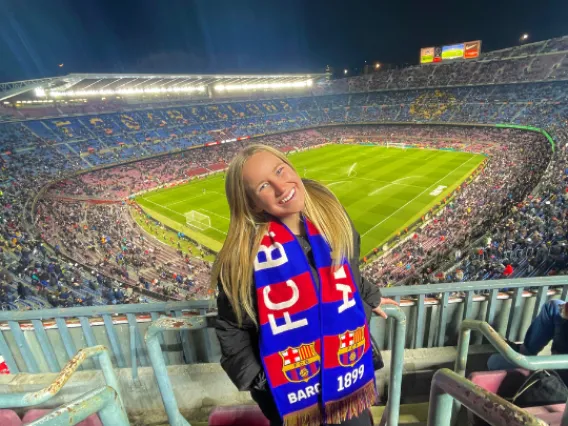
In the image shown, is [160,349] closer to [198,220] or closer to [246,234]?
[246,234]

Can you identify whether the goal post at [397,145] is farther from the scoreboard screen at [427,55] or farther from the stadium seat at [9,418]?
the stadium seat at [9,418]

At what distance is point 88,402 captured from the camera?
1.06 meters

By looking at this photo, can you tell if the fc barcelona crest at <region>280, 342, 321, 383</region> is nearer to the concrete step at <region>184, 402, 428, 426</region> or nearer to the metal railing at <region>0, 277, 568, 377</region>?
the concrete step at <region>184, 402, 428, 426</region>

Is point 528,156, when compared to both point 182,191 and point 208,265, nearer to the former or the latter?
point 208,265

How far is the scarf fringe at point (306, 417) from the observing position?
1.76 meters

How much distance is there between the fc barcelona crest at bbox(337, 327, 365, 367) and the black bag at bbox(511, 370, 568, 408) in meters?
1.32

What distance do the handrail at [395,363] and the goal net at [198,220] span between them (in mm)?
21429

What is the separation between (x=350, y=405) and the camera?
1.84 meters

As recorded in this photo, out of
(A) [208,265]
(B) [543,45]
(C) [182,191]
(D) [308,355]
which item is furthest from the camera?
(B) [543,45]

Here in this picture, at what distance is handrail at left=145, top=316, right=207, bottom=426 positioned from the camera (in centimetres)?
220

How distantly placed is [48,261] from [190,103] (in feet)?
155

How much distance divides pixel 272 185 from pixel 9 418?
2.62m

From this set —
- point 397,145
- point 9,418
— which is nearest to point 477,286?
point 9,418

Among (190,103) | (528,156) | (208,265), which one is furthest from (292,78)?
(208,265)
